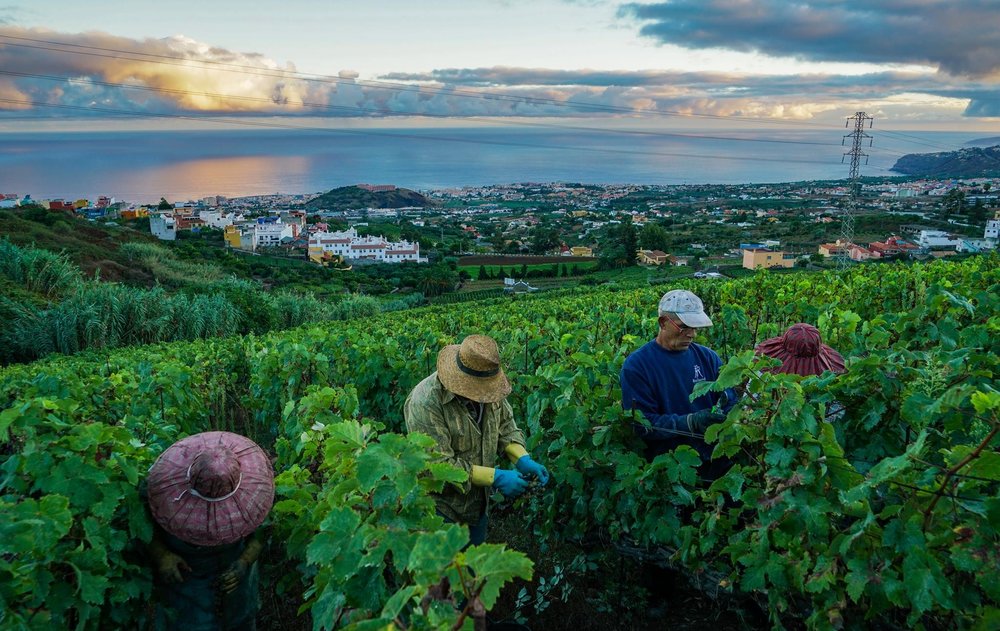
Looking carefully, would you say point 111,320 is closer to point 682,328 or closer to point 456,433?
point 456,433

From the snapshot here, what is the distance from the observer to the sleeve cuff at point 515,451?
12.1 feet

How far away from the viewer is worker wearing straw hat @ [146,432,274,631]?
9.62 ft

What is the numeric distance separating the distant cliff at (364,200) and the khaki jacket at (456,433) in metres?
171

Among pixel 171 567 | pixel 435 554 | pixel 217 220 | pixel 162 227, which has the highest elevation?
pixel 435 554

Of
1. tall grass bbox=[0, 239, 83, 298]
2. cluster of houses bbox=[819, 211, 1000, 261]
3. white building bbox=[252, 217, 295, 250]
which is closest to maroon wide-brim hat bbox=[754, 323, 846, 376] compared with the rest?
tall grass bbox=[0, 239, 83, 298]

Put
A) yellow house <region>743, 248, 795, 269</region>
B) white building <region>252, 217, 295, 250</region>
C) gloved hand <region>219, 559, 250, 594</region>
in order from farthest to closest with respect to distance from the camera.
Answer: white building <region>252, 217, 295, 250</region>, yellow house <region>743, 248, 795, 269</region>, gloved hand <region>219, 559, 250, 594</region>

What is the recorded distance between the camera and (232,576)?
3.17m

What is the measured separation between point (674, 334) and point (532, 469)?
1.15 m

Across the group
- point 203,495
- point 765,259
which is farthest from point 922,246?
point 203,495

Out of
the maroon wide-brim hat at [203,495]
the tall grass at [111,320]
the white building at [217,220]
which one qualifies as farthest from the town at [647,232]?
the maroon wide-brim hat at [203,495]

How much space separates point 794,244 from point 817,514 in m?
79.7

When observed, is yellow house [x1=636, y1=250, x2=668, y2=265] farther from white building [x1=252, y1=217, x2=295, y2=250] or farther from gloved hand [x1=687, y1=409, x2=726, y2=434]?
gloved hand [x1=687, y1=409, x2=726, y2=434]

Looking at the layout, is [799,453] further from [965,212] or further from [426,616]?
[965,212]

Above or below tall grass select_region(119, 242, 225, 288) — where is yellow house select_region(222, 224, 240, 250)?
below
